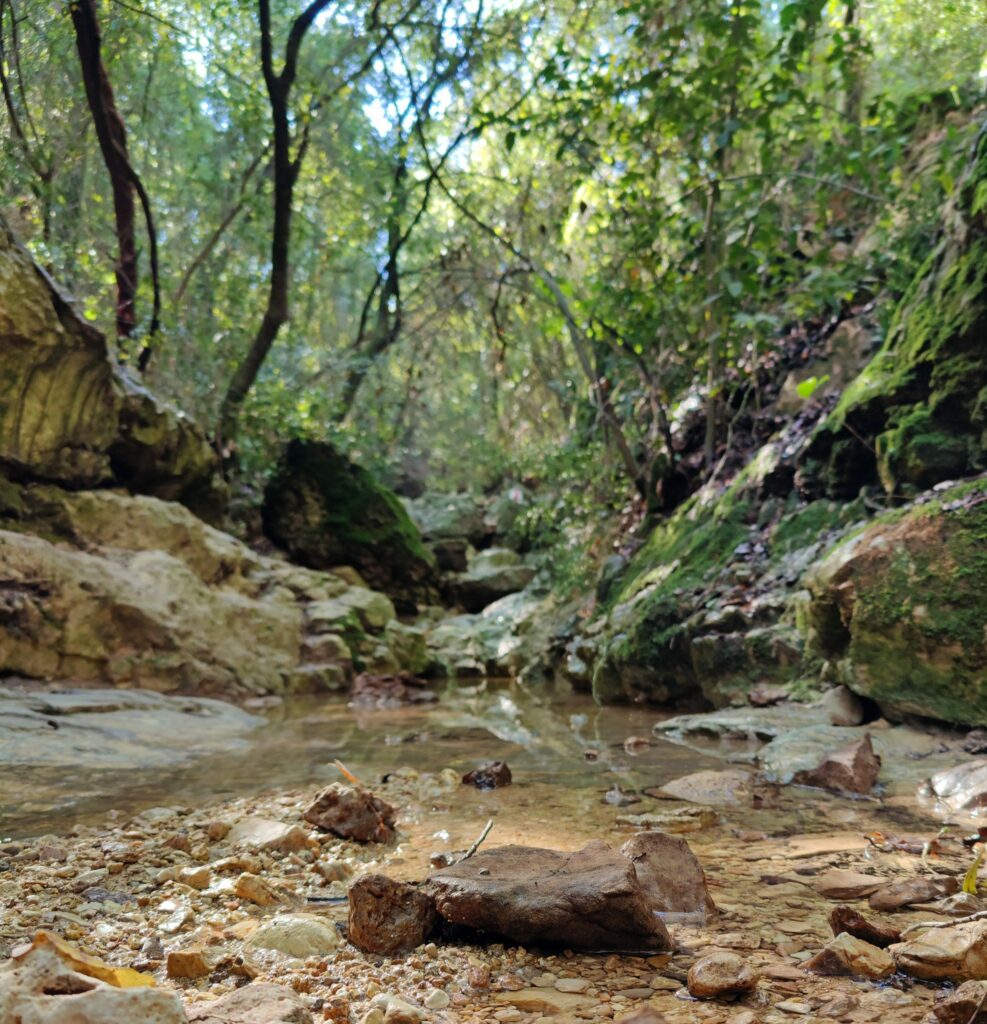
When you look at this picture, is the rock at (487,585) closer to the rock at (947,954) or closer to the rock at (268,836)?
the rock at (268,836)

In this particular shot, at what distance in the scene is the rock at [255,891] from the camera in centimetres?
202

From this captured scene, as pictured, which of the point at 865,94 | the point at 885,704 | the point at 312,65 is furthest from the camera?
the point at 312,65

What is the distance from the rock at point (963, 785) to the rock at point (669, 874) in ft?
4.45

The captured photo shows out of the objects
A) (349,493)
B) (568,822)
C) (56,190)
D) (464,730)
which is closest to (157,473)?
(56,190)

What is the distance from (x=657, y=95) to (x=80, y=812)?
6.23 m

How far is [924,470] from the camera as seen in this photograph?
4531 mm

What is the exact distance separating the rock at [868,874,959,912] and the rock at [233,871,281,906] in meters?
1.53

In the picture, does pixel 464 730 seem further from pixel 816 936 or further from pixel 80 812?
pixel 816 936

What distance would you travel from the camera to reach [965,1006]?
4.06 ft

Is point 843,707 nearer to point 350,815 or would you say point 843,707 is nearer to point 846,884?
point 846,884

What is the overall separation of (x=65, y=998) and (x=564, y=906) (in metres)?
0.98

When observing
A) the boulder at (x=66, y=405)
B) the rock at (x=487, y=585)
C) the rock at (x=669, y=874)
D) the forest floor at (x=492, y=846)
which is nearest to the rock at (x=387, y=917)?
the forest floor at (x=492, y=846)

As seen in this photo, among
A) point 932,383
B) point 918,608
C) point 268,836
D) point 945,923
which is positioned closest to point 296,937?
point 268,836

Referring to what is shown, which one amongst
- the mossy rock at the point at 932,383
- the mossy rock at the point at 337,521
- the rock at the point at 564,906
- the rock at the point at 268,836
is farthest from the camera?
the mossy rock at the point at 337,521
